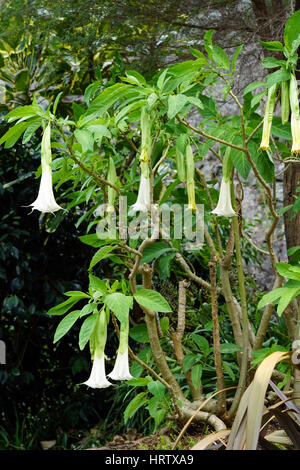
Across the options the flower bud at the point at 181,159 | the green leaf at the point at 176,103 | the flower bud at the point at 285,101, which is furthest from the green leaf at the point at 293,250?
the green leaf at the point at 176,103

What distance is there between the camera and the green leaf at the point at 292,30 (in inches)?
48.0

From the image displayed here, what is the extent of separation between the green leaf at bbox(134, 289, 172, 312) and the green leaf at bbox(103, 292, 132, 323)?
0.07 m

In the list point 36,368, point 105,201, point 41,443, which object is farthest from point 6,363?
point 105,201

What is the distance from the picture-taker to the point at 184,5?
7.79 feet

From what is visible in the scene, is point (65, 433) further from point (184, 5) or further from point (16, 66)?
point (184, 5)

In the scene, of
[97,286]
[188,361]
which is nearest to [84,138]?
[97,286]

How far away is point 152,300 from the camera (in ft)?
4.45

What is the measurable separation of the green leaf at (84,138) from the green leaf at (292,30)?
0.49 m

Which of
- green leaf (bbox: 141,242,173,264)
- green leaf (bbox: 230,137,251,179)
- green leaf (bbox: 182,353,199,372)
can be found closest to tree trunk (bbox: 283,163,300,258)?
green leaf (bbox: 141,242,173,264)

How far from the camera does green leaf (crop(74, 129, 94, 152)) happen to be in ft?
3.96

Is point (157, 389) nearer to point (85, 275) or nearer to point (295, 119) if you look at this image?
point (295, 119)

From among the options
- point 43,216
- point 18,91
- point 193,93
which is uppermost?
point 18,91

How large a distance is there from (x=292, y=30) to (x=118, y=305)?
2.39 feet
